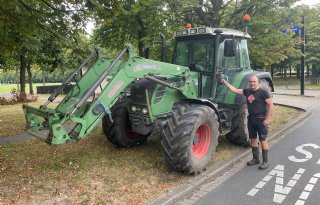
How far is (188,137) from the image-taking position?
18.9ft

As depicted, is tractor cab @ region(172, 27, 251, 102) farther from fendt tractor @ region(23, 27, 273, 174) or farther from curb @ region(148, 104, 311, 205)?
curb @ region(148, 104, 311, 205)

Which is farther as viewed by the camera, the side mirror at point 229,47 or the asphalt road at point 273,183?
the side mirror at point 229,47

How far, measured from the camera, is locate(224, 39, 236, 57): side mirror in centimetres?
689

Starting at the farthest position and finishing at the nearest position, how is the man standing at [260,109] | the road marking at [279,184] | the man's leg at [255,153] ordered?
the man's leg at [255,153]
the man standing at [260,109]
the road marking at [279,184]

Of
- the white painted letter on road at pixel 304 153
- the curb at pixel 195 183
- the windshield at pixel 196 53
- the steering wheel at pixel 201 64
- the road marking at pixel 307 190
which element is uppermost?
the windshield at pixel 196 53

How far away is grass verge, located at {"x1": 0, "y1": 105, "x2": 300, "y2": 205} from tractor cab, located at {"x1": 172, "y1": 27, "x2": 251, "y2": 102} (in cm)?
153

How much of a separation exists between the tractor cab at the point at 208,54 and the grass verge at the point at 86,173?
5.01ft

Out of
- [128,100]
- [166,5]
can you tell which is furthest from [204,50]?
[166,5]

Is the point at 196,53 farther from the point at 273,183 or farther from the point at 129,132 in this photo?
the point at 273,183

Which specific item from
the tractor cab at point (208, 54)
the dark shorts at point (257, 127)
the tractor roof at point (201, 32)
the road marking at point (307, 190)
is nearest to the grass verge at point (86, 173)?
the dark shorts at point (257, 127)

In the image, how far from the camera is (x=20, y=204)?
477cm

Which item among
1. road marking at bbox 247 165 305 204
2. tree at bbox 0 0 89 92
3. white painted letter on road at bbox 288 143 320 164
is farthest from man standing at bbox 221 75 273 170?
tree at bbox 0 0 89 92

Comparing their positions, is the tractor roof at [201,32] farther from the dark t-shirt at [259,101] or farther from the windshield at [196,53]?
the dark t-shirt at [259,101]

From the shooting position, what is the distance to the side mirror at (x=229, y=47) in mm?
6888
